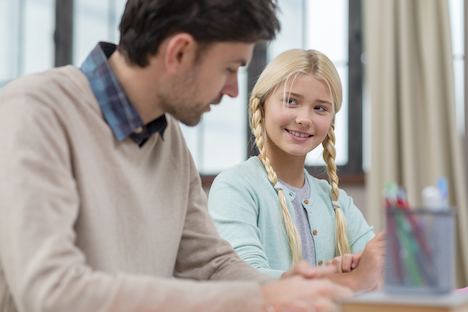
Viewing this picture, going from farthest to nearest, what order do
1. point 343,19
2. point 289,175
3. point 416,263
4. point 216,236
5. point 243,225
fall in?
1. point 343,19
2. point 289,175
3. point 243,225
4. point 216,236
5. point 416,263

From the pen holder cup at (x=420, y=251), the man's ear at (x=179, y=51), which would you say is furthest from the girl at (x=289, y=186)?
the pen holder cup at (x=420, y=251)

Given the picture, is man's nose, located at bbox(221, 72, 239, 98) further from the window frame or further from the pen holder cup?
the window frame

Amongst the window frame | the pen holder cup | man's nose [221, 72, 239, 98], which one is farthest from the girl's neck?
the window frame

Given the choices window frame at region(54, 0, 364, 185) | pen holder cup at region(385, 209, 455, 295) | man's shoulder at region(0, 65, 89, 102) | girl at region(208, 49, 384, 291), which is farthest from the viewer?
window frame at region(54, 0, 364, 185)

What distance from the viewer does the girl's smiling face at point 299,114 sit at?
155 centimetres

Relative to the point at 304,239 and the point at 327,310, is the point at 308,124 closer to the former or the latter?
the point at 304,239

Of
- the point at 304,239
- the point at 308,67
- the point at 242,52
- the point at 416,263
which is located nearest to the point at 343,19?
the point at 308,67

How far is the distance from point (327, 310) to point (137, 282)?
0.87 feet

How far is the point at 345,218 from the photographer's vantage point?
1.63 metres

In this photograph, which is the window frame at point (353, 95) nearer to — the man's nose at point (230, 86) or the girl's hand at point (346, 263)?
the girl's hand at point (346, 263)

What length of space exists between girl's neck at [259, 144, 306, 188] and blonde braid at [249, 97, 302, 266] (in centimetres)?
3

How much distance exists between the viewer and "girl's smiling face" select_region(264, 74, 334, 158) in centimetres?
155

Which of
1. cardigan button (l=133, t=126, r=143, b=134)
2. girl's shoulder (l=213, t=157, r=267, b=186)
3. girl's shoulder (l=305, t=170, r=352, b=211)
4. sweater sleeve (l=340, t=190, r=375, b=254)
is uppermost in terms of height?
cardigan button (l=133, t=126, r=143, b=134)

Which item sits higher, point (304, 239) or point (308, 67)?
point (308, 67)
